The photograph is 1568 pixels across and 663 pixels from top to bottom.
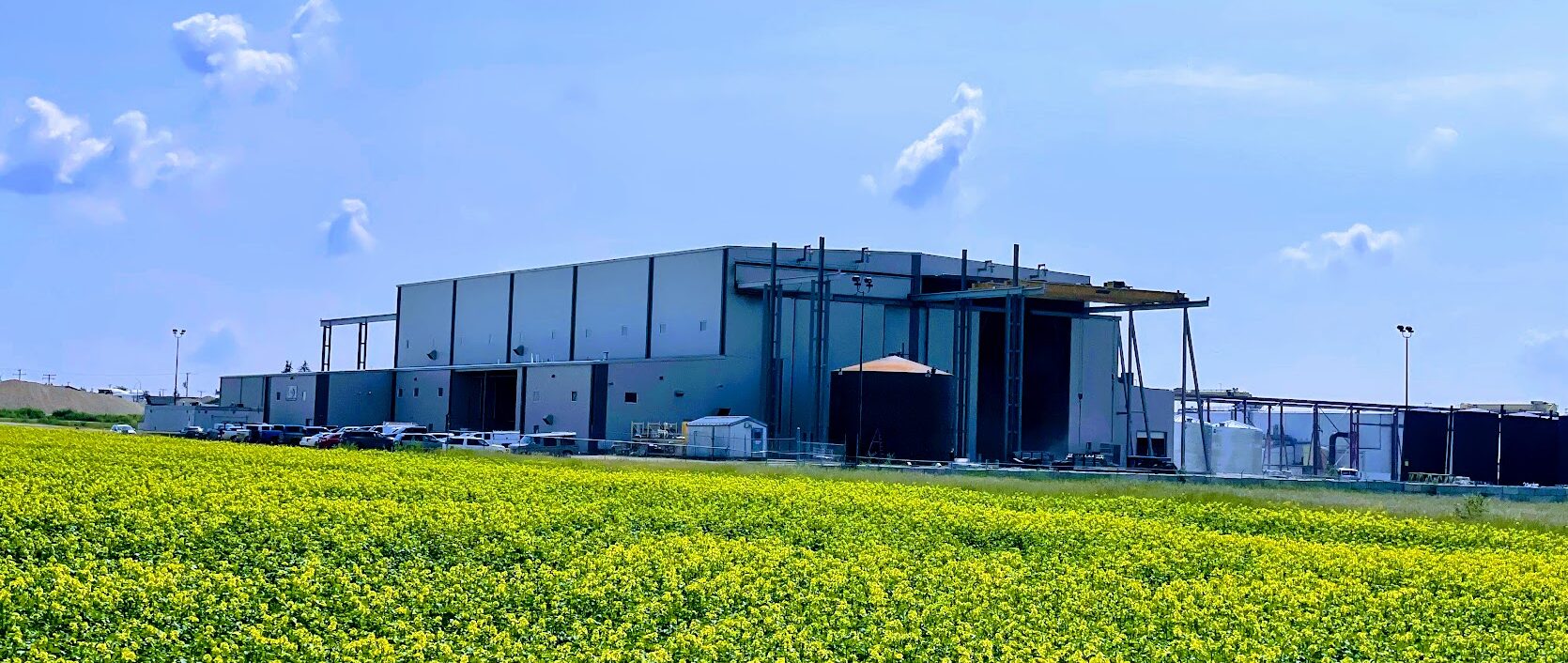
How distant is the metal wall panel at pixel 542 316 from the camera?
80688 millimetres

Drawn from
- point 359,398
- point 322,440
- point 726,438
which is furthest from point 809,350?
point 359,398

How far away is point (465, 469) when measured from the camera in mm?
37062

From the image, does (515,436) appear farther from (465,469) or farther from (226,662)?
(226,662)

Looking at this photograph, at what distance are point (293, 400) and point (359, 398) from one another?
6.18m

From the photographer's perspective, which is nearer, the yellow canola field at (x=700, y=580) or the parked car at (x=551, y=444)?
the yellow canola field at (x=700, y=580)

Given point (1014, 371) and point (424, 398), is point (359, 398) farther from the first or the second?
point (1014, 371)

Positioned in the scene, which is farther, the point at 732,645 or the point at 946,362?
the point at 946,362

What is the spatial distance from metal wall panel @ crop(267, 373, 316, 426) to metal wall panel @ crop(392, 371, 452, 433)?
5093 millimetres

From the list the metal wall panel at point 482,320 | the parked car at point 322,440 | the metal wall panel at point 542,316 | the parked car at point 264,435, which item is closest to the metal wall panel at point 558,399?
the metal wall panel at point 542,316

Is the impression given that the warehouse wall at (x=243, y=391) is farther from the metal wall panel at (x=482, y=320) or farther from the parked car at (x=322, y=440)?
the parked car at (x=322, y=440)

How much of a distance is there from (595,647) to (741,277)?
194 ft

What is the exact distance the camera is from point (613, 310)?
255ft

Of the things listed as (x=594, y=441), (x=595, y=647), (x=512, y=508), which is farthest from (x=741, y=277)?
(x=595, y=647)

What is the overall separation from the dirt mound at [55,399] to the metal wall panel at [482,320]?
70.7m
